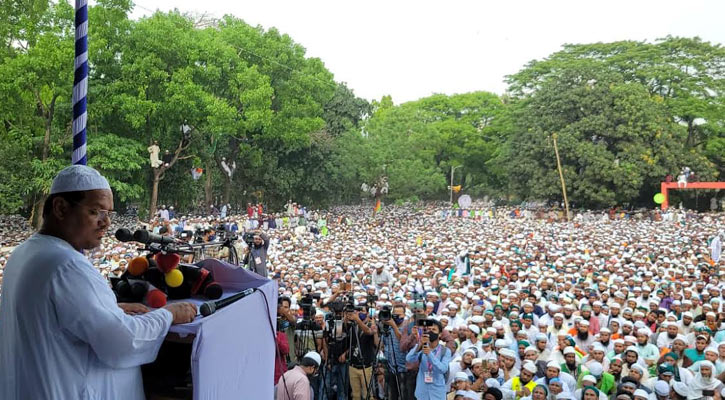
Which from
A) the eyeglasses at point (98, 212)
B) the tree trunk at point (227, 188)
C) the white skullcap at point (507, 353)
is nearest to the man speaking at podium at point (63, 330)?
the eyeglasses at point (98, 212)

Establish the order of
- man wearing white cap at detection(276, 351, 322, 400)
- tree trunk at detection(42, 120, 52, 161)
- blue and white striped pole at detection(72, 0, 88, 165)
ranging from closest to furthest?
blue and white striped pole at detection(72, 0, 88, 165)
man wearing white cap at detection(276, 351, 322, 400)
tree trunk at detection(42, 120, 52, 161)

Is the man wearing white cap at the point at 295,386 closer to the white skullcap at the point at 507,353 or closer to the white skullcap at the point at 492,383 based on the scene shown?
the white skullcap at the point at 492,383

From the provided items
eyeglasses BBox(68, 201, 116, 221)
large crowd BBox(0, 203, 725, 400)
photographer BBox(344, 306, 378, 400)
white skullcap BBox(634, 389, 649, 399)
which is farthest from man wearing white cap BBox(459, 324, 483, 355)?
eyeglasses BBox(68, 201, 116, 221)

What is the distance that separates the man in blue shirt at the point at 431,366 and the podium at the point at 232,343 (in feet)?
9.35

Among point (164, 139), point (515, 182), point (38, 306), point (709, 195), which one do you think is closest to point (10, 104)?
point (164, 139)

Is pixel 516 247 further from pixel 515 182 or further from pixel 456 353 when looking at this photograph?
pixel 515 182

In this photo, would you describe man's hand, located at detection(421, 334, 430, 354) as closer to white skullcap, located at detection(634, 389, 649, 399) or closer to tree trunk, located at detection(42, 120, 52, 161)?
white skullcap, located at detection(634, 389, 649, 399)

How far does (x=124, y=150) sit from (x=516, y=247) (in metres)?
11.3

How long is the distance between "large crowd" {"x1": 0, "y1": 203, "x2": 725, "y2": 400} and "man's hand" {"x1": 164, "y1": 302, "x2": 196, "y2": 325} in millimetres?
1342

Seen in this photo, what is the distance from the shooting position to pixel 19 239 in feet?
51.1

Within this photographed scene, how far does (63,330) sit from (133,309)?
0.85 ft

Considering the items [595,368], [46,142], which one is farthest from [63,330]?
[46,142]

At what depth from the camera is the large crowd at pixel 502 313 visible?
16.7 feet

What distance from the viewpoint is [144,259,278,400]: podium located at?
1.57 meters
